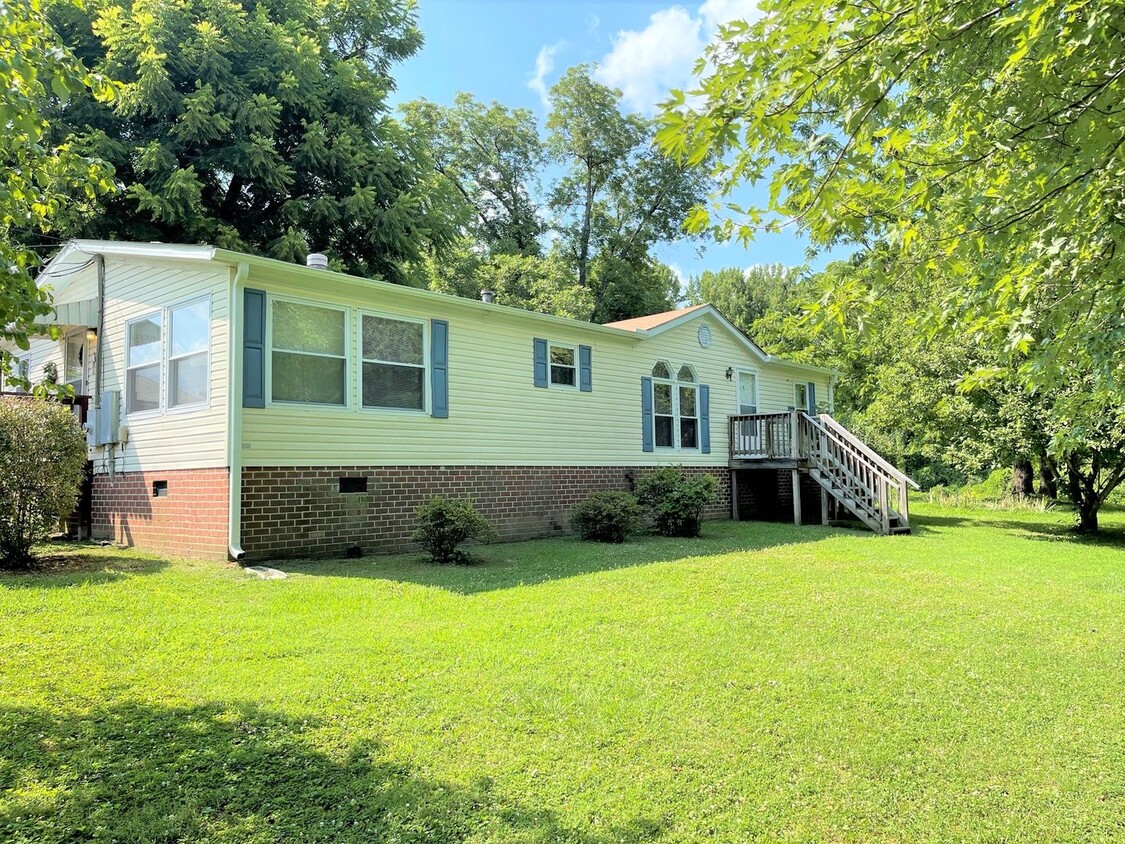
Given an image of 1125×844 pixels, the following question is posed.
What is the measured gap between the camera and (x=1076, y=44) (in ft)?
8.54

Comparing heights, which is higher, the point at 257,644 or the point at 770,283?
the point at 770,283

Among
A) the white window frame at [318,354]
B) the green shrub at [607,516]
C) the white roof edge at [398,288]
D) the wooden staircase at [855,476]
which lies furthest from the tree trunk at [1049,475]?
the white window frame at [318,354]

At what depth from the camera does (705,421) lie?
14.8 metres

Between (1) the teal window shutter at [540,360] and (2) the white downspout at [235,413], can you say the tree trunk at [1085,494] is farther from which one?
(2) the white downspout at [235,413]

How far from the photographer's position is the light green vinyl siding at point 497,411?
8680mm

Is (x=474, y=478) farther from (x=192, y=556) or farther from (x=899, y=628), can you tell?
(x=899, y=628)

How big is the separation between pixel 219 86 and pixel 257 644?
16.1m

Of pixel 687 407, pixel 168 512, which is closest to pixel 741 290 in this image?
pixel 687 407

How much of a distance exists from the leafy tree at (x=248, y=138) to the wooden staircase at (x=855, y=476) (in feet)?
39.3

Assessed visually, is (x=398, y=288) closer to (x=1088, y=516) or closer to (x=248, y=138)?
(x=248, y=138)

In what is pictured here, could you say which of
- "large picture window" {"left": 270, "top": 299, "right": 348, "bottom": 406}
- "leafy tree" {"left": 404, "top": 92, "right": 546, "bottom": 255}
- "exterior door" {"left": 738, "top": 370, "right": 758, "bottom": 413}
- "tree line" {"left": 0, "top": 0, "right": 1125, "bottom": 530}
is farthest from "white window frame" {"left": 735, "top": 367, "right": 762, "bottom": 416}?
"leafy tree" {"left": 404, "top": 92, "right": 546, "bottom": 255}

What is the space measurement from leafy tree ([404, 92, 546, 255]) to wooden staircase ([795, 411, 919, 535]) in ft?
63.7

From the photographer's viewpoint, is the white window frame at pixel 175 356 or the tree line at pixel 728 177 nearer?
the tree line at pixel 728 177

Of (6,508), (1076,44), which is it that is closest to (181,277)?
(6,508)
